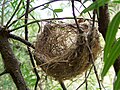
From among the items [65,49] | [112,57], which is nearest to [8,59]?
[65,49]

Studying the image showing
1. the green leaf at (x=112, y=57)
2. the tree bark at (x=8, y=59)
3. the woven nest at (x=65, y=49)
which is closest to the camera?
the green leaf at (x=112, y=57)

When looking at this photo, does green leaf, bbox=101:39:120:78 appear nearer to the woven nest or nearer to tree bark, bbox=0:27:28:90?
the woven nest

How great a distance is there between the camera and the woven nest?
79 cm

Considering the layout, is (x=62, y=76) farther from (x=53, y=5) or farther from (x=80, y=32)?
(x=53, y=5)

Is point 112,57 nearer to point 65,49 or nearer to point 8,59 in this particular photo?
point 65,49

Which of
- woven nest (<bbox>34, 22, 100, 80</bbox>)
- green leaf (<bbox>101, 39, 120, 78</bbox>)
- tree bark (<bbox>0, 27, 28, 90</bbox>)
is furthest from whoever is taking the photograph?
tree bark (<bbox>0, 27, 28, 90</bbox>)

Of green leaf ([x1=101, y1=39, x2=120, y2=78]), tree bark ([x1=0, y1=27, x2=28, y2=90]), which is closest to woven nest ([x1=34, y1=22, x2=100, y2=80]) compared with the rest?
tree bark ([x1=0, y1=27, x2=28, y2=90])

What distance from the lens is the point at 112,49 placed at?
39 centimetres

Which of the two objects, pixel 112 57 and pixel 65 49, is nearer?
pixel 112 57

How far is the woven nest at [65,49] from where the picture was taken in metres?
0.79

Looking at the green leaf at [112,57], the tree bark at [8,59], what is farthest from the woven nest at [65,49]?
the green leaf at [112,57]

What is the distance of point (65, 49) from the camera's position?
89 centimetres

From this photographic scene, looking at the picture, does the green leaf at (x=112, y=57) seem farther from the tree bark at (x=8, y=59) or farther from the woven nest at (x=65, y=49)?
the tree bark at (x=8, y=59)

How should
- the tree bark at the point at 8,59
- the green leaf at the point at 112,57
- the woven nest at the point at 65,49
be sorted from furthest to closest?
the tree bark at the point at 8,59 → the woven nest at the point at 65,49 → the green leaf at the point at 112,57
